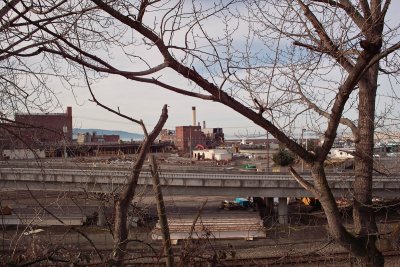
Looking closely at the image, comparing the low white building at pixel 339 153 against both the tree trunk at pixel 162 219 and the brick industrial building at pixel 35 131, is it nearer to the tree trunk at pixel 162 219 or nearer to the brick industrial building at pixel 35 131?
the tree trunk at pixel 162 219

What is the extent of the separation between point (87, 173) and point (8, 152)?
94cm

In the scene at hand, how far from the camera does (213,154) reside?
69.8 m

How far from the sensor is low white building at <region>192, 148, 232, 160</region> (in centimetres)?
6875

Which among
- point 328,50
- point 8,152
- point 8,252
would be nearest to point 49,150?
point 8,152

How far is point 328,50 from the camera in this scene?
13.5 feet

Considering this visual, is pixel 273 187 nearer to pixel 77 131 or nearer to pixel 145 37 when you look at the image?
pixel 77 131

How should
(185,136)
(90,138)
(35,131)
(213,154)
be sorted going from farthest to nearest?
(185,136) < (213,154) < (90,138) < (35,131)

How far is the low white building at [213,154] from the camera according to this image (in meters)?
68.8

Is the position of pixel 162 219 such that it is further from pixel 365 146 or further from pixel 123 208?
pixel 365 146

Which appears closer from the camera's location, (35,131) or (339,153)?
(35,131)

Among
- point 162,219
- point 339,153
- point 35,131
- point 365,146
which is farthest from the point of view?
point 339,153

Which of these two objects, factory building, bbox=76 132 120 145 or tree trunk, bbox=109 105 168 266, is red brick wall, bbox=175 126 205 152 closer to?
factory building, bbox=76 132 120 145

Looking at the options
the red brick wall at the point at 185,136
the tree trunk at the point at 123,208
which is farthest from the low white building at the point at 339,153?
the red brick wall at the point at 185,136

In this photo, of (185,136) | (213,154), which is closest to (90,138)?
(213,154)
